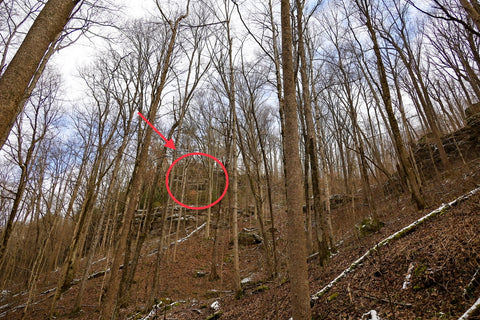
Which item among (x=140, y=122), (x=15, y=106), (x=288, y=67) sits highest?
(x=140, y=122)

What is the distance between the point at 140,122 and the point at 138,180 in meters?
4.24

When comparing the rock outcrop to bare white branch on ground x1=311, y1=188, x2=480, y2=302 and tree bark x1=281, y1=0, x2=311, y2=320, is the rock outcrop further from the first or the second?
tree bark x1=281, y1=0, x2=311, y2=320

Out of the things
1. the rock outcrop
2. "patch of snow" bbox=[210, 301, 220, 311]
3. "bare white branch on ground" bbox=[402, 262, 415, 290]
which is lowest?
"patch of snow" bbox=[210, 301, 220, 311]

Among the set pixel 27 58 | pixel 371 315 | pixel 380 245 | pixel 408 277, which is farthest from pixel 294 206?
pixel 27 58

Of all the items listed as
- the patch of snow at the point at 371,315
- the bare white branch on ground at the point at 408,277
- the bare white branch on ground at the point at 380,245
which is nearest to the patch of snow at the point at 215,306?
the bare white branch on ground at the point at 380,245

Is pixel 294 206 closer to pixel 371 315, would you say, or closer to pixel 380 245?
pixel 371 315

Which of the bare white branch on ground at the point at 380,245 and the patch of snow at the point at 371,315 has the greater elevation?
the bare white branch on ground at the point at 380,245

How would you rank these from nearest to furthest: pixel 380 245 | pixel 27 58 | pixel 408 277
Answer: pixel 27 58 → pixel 408 277 → pixel 380 245

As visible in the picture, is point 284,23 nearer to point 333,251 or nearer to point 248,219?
point 333,251

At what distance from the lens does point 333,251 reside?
24.1 feet

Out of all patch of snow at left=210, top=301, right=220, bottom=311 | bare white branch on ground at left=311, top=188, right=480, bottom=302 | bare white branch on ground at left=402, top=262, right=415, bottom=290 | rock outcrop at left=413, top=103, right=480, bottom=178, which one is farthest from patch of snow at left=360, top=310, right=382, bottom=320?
rock outcrop at left=413, top=103, right=480, bottom=178

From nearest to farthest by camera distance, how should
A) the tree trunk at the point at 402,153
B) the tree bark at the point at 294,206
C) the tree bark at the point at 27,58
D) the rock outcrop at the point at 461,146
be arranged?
the tree bark at the point at 27,58 → the tree bark at the point at 294,206 → the tree trunk at the point at 402,153 → the rock outcrop at the point at 461,146

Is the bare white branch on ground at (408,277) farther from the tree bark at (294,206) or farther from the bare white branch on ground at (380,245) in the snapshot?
the tree bark at (294,206)

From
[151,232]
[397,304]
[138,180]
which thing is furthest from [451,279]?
[151,232]
